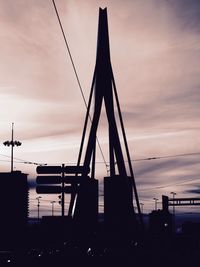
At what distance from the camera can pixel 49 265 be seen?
73.0 ft

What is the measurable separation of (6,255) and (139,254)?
27.8 feet

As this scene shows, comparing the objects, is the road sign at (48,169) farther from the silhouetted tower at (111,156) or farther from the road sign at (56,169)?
the silhouetted tower at (111,156)

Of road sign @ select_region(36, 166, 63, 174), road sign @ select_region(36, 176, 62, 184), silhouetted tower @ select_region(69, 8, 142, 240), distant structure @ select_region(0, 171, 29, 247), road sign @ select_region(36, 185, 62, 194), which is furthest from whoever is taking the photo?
distant structure @ select_region(0, 171, 29, 247)

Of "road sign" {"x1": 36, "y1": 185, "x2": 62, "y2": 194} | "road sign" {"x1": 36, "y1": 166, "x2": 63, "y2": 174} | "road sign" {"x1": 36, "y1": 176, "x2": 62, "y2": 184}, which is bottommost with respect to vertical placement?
"road sign" {"x1": 36, "y1": 185, "x2": 62, "y2": 194}

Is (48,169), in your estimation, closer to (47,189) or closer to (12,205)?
(47,189)

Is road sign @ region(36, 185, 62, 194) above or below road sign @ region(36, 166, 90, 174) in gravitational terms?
below

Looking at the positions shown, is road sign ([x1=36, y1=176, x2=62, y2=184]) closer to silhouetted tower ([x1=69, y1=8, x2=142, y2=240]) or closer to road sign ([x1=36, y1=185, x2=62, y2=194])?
road sign ([x1=36, y1=185, x2=62, y2=194])

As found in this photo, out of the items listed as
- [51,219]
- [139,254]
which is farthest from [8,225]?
[51,219]

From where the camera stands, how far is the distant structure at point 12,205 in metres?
145

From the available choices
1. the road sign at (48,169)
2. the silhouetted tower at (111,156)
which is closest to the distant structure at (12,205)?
the silhouetted tower at (111,156)

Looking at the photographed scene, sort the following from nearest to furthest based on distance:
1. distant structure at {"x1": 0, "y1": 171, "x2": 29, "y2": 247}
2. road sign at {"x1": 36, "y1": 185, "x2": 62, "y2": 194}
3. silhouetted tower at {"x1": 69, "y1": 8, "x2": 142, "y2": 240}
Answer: road sign at {"x1": 36, "y1": 185, "x2": 62, "y2": 194}
silhouetted tower at {"x1": 69, "y1": 8, "x2": 142, "y2": 240}
distant structure at {"x1": 0, "y1": 171, "x2": 29, "y2": 247}

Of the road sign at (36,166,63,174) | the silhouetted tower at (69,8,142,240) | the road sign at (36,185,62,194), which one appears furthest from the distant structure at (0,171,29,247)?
the road sign at (36,185,62,194)

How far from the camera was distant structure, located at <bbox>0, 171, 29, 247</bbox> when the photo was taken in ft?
476

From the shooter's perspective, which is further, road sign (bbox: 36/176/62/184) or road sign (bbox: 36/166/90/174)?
road sign (bbox: 36/166/90/174)
